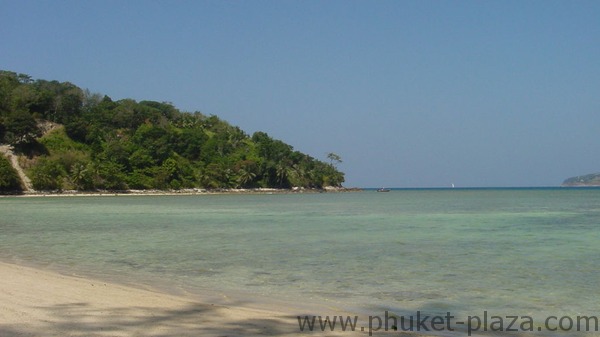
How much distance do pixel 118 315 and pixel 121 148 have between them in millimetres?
127079

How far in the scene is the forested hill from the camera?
113750 millimetres

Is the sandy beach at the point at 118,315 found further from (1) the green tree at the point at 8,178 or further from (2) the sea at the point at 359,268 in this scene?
(1) the green tree at the point at 8,178

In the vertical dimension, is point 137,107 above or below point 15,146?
above

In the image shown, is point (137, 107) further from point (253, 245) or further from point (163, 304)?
point (163, 304)

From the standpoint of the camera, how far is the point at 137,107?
155000mm

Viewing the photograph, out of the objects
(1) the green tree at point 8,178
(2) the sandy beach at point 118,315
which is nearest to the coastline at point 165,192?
(1) the green tree at point 8,178

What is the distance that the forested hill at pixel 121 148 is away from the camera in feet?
373

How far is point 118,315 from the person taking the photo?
24.0ft

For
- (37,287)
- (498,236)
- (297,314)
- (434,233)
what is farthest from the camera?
(434,233)

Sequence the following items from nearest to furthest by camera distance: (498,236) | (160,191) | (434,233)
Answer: (498,236) → (434,233) → (160,191)

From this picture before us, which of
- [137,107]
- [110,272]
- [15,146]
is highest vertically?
[137,107]

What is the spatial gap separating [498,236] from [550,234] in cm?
258

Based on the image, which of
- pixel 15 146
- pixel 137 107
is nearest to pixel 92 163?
pixel 15 146

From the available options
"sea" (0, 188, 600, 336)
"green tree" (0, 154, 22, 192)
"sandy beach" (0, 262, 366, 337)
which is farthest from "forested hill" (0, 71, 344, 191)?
"sandy beach" (0, 262, 366, 337)
